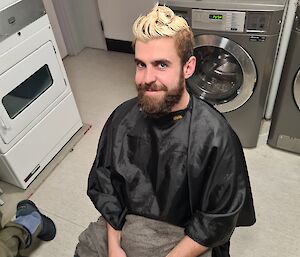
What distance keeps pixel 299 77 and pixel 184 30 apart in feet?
3.26

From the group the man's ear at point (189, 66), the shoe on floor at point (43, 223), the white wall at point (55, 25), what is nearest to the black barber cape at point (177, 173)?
the man's ear at point (189, 66)

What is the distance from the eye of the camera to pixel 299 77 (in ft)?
5.43

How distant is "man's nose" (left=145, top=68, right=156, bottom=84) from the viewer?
3.03 ft

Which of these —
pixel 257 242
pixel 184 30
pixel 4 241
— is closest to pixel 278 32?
pixel 184 30

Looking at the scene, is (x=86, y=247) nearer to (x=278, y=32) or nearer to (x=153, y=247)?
(x=153, y=247)

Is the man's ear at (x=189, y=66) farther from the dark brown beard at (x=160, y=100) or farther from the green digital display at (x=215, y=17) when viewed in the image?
the green digital display at (x=215, y=17)

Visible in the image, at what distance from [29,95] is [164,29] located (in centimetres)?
118

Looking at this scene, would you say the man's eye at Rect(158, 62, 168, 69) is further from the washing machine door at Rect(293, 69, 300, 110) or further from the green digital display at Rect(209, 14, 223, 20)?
the washing machine door at Rect(293, 69, 300, 110)

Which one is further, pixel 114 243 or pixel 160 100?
pixel 114 243

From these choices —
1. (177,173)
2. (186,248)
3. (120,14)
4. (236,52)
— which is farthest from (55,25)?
(186,248)

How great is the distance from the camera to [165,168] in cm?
105

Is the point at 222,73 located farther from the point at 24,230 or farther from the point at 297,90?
the point at 24,230

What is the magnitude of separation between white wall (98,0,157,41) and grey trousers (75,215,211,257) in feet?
6.56

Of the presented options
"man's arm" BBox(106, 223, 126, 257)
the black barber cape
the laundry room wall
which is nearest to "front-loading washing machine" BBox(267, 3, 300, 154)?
the black barber cape
